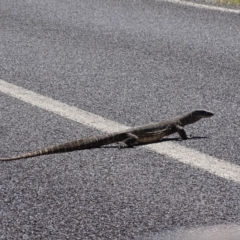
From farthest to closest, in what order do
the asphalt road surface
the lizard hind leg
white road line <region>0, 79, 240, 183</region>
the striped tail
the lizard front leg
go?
the lizard front leg → the lizard hind leg → the striped tail → white road line <region>0, 79, 240, 183</region> → the asphalt road surface

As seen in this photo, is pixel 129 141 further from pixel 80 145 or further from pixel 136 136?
pixel 80 145

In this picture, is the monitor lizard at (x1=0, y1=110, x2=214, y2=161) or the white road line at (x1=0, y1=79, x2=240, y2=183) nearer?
the white road line at (x1=0, y1=79, x2=240, y2=183)

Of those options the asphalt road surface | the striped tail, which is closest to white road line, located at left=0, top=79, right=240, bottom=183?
the asphalt road surface

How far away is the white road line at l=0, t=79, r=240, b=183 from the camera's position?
4.64 meters

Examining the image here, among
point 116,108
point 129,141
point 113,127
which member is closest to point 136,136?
point 129,141

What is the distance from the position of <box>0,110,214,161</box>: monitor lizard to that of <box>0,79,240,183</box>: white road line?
0.10m

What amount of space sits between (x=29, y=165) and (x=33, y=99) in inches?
65.4

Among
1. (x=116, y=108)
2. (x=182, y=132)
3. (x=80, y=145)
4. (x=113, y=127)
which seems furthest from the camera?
(x=116, y=108)

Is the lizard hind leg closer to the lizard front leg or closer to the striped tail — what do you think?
the striped tail

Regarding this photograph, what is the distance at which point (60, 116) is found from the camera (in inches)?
227

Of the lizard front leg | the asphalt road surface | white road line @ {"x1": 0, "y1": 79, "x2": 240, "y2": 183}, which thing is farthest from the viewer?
the lizard front leg

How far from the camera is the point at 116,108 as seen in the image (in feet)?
19.6

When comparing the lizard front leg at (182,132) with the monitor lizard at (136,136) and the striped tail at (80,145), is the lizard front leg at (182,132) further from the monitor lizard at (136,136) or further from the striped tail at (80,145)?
the striped tail at (80,145)

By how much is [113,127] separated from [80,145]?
57 centimetres
